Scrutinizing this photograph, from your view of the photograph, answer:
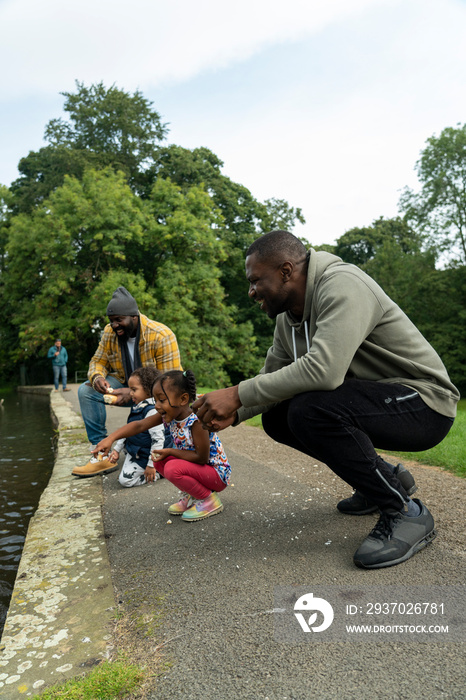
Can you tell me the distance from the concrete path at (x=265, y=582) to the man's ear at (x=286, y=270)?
1376 mm

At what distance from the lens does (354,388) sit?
261 cm

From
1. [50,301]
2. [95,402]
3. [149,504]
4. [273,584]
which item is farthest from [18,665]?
[50,301]

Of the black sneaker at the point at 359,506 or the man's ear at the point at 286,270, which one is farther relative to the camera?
the black sneaker at the point at 359,506

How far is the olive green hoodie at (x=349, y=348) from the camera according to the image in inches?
98.5

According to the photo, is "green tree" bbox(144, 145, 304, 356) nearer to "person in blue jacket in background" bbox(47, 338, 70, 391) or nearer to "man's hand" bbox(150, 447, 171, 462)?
"person in blue jacket in background" bbox(47, 338, 70, 391)

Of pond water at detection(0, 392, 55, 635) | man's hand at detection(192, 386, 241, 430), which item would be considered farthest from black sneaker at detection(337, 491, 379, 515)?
pond water at detection(0, 392, 55, 635)

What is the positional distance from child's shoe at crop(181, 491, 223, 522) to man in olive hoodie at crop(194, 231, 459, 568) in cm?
90

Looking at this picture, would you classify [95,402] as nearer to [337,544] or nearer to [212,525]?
[212,525]

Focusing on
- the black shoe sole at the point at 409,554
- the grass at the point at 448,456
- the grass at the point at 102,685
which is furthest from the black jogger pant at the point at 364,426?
the grass at the point at 448,456

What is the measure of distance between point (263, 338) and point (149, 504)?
3077 centimetres

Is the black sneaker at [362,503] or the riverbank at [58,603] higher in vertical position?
Answer: the black sneaker at [362,503]

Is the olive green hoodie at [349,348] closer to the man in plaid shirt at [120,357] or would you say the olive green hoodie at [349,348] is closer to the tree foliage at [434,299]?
the man in plaid shirt at [120,357]

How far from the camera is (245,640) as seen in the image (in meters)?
1.93

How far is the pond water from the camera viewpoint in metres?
3.50
